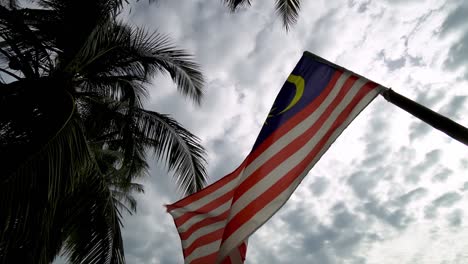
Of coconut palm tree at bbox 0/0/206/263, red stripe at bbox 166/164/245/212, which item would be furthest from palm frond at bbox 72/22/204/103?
red stripe at bbox 166/164/245/212

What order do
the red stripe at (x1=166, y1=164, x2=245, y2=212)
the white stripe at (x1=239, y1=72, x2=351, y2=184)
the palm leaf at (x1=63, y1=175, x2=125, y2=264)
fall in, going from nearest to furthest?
the white stripe at (x1=239, y1=72, x2=351, y2=184)
the red stripe at (x1=166, y1=164, x2=245, y2=212)
the palm leaf at (x1=63, y1=175, x2=125, y2=264)

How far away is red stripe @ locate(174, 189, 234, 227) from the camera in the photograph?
3.00m

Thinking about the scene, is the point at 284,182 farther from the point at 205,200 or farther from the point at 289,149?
the point at 205,200

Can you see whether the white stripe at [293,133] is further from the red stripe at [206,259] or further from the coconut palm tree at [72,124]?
A: the coconut palm tree at [72,124]

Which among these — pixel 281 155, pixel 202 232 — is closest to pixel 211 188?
pixel 202 232

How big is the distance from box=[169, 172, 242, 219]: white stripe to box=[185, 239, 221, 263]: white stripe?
354 millimetres

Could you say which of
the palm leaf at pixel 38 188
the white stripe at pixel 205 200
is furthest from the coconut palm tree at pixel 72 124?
the white stripe at pixel 205 200

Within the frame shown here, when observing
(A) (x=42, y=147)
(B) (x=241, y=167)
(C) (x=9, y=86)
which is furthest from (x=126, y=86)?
(B) (x=241, y=167)

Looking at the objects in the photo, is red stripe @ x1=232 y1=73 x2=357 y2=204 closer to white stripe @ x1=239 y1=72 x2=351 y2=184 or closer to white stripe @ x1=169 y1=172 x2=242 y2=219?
white stripe @ x1=239 y1=72 x2=351 y2=184

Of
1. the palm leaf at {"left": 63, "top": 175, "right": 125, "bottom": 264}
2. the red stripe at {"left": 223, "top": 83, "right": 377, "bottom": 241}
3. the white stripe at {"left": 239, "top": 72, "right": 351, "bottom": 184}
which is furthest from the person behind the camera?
the palm leaf at {"left": 63, "top": 175, "right": 125, "bottom": 264}

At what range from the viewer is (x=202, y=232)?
120 inches

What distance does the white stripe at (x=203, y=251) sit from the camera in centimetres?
292

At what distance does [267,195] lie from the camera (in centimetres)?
234

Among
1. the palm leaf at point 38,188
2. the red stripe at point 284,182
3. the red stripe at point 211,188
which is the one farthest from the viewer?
the palm leaf at point 38,188
